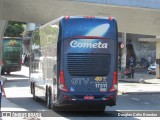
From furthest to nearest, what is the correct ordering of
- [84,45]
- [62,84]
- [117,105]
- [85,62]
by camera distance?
1. [117,105]
2. [85,62]
3. [84,45]
4. [62,84]

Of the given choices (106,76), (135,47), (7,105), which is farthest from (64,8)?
(135,47)

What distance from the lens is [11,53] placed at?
5091 centimetres

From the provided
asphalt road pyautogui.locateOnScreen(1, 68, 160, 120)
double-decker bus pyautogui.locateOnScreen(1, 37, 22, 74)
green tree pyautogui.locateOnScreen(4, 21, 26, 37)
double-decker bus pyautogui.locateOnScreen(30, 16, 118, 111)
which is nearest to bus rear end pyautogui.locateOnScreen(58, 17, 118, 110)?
double-decker bus pyautogui.locateOnScreen(30, 16, 118, 111)

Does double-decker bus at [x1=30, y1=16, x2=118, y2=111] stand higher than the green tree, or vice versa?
the green tree

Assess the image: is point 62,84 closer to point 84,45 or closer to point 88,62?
point 88,62

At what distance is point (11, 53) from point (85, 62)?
111ft

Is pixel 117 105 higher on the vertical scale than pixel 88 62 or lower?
lower

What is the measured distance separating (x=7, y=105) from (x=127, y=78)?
79.0 feet

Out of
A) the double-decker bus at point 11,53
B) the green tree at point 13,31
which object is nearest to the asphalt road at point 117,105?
the double-decker bus at point 11,53

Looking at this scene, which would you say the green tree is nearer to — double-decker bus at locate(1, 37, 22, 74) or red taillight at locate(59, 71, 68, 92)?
double-decker bus at locate(1, 37, 22, 74)

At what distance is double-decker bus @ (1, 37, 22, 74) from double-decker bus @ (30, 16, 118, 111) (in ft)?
108

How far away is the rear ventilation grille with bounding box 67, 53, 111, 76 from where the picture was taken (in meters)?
17.5

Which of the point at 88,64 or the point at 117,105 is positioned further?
the point at 117,105

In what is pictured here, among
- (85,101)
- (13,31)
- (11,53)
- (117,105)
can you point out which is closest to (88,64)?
(85,101)
